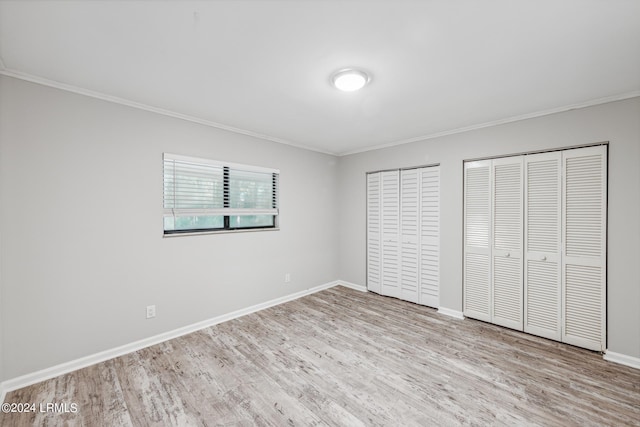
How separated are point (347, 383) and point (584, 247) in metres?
2.77

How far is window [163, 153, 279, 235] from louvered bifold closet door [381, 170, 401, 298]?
1795mm

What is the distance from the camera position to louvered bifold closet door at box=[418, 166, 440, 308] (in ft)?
12.7

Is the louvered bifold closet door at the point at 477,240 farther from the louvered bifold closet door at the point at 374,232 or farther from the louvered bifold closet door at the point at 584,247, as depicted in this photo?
the louvered bifold closet door at the point at 374,232

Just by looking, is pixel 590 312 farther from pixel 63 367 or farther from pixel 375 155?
pixel 63 367

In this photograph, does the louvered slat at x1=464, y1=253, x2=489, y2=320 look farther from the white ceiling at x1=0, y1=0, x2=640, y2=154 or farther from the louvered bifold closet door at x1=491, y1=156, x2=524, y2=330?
the white ceiling at x1=0, y1=0, x2=640, y2=154

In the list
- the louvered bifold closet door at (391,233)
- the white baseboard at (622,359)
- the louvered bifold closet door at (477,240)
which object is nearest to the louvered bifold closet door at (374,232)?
the louvered bifold closet door at (391,233)

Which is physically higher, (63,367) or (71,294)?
(71,294)

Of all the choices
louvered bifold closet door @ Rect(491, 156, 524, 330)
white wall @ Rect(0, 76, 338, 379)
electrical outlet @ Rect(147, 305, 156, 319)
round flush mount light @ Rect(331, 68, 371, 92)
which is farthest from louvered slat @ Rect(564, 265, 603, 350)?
electrical outlet @ Rect(147, 305, 156, 319)

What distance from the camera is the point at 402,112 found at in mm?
2969

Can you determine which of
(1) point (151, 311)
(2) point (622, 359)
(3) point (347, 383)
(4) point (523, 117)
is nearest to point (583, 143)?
(4) point (523, 117)

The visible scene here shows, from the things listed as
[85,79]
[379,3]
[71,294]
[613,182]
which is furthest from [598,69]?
[71,294]

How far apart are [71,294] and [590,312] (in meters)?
4.98

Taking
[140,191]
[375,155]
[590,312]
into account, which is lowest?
[590,312]

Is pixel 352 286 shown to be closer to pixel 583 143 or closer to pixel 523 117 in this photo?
pixel 523 117
